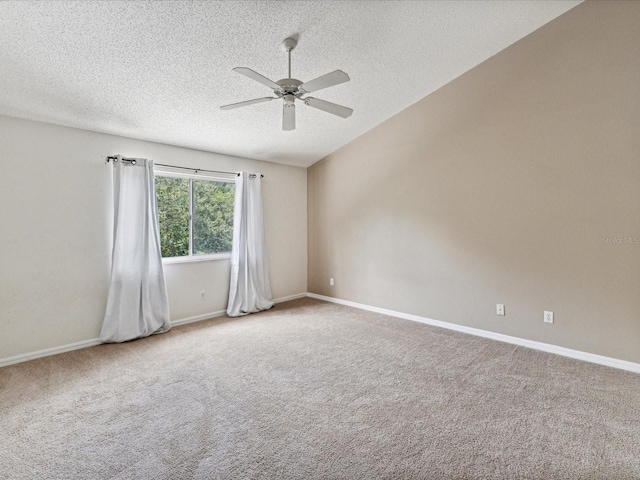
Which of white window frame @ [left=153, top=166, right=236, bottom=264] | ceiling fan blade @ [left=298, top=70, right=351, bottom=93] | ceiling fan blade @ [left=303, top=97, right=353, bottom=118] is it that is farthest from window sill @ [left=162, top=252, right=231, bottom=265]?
ceiling fan blade @ [left=298, top=70, right=351, bottom=93]

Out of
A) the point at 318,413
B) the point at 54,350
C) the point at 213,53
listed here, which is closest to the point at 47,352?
the point at 54,350

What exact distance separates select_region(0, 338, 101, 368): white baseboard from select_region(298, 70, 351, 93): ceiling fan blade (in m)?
3.47

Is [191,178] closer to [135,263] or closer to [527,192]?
[135,263]

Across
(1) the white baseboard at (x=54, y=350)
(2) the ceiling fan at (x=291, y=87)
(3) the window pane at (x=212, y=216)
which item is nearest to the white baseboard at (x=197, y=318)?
(1) the white baseboard at (x=54, y=350)

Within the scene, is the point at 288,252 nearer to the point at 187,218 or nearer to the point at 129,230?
the point at 187,218

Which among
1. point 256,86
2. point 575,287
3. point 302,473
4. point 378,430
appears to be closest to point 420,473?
point 378,430

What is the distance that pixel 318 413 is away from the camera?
7.11 ft

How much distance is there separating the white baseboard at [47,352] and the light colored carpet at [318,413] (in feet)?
0.35

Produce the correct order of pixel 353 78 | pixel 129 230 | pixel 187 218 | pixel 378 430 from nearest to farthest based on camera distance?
pixel 378 430 < pixel 353 78 < pixel 129 230 < pixel 187 218

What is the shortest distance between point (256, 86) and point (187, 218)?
6.92 ft

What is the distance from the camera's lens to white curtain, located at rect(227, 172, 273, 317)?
4.62 metres

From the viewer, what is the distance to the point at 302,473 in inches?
64.6

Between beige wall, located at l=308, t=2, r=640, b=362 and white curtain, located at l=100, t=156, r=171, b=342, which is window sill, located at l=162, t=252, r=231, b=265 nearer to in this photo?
white curtain, located at l=100, t=156, r=171, b=342

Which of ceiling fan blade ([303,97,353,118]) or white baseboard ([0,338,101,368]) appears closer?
ceiling fan blade ([303,97,353,118])
